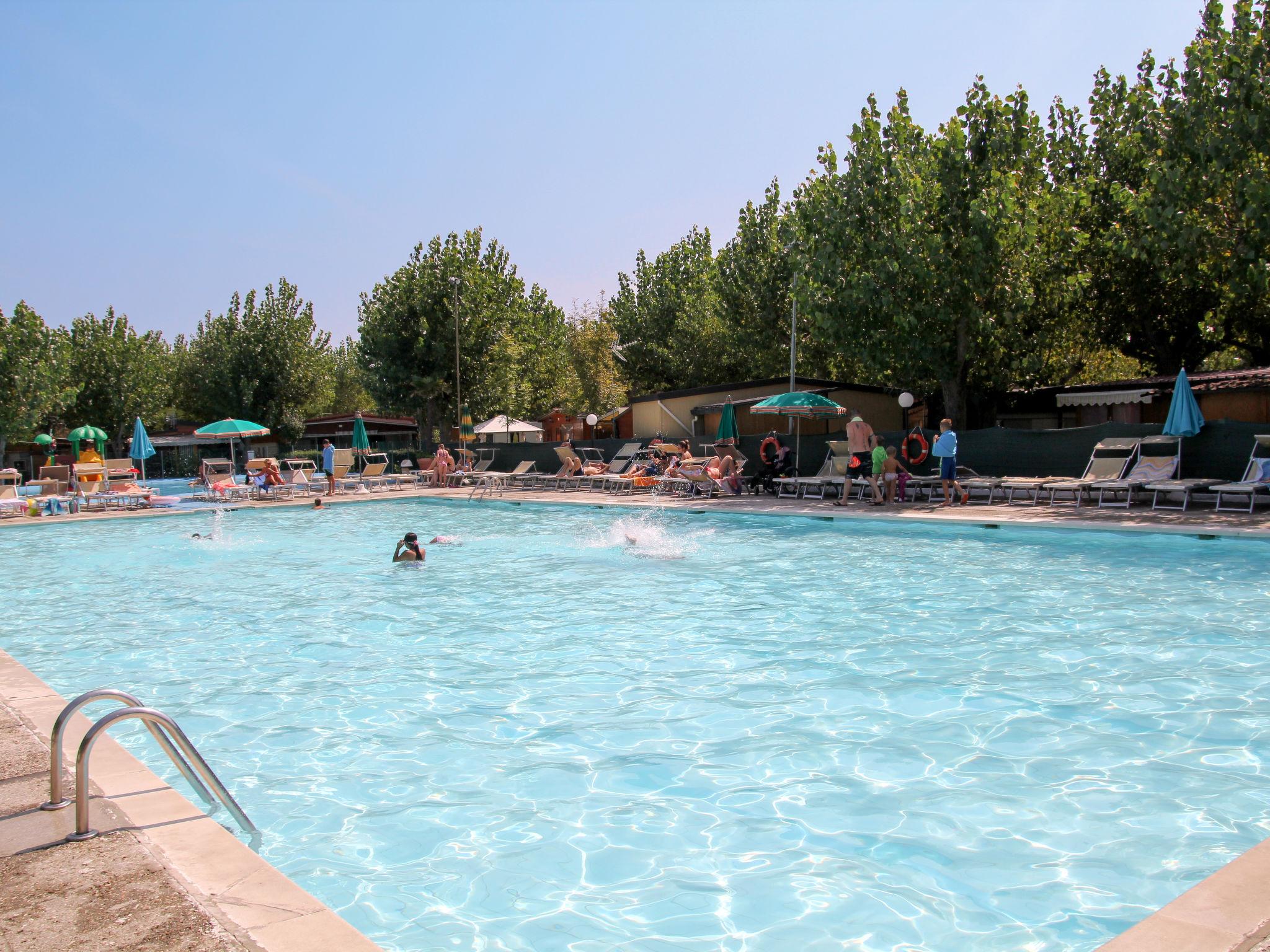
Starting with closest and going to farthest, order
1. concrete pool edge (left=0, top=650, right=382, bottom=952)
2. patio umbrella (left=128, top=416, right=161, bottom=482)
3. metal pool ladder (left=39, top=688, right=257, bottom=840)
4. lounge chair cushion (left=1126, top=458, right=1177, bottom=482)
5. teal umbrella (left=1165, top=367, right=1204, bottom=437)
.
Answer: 1. concrete pool edge (left=0, top=650, right=382, bottom=952)
2. metal pool ladder (left=39, top=688, right=257, bottom=840)
3. teal umbrella (left=1165, top=367, right=1204, bottom=437)
4. lounge chair cushion (left=1126, top=458, right=1177, bottom=482)
5. patio umbrella (left=128, top=416, right=161, bottom=482)

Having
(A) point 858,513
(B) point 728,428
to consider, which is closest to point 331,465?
(B) point 728,428

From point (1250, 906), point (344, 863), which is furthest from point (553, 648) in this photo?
point (1250, 906)

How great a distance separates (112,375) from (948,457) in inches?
1553

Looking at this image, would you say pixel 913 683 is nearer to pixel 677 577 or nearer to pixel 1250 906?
pixel 1250 906

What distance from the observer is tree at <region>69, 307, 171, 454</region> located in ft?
133

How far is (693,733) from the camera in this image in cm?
521

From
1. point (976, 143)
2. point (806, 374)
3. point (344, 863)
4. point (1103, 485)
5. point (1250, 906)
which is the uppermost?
point (976, 143)

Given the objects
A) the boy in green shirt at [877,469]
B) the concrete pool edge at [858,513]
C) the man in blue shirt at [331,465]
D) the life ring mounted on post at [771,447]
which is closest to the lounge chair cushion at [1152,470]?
the concrete pool edge at [858,513]

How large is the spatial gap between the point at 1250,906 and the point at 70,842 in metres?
3.65

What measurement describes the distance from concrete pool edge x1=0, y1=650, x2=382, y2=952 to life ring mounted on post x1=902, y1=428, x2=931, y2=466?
15291 millimetres

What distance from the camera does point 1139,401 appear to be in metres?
20.7

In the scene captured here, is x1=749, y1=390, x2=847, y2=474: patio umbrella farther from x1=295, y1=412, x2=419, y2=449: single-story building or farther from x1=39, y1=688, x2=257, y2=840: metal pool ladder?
x1=295, y1=412, x2=419, y2=449: single-story building

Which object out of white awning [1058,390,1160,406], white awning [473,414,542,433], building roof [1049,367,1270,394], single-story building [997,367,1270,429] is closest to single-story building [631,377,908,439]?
single-story building [997,367,1270,429]

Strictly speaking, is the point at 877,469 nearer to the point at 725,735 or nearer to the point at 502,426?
the point at 725,735
